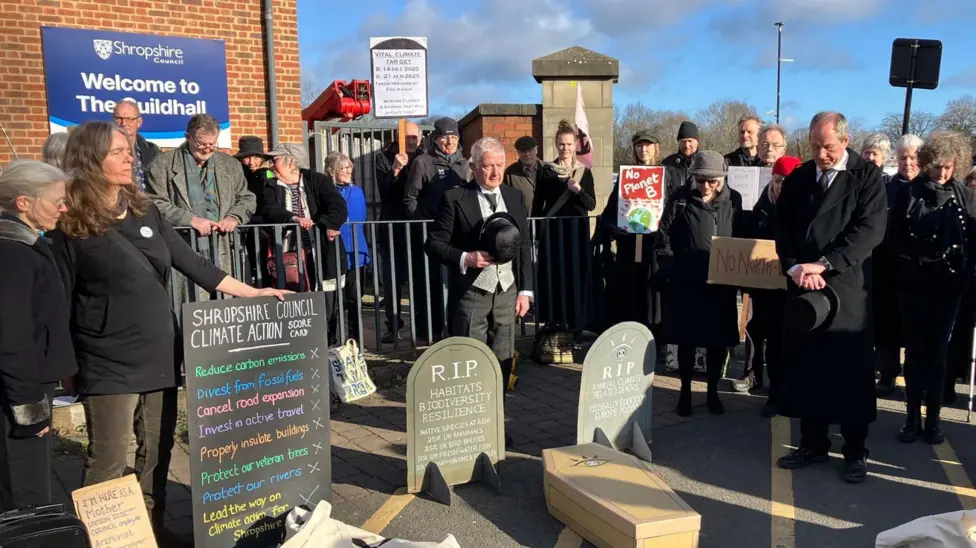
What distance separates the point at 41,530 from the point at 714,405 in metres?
4.52

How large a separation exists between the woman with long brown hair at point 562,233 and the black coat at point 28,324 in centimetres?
488

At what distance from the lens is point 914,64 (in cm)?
916

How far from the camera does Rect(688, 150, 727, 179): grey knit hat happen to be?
5.42 metres

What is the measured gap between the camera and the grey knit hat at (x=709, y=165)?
542 cm

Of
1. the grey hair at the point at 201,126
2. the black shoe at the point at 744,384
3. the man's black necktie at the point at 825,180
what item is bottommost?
the black shoe at the point at 744,384

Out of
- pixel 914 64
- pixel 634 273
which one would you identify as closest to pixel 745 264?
pixel 634 273

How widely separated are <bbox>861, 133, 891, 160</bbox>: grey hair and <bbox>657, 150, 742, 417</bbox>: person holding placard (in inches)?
46.0

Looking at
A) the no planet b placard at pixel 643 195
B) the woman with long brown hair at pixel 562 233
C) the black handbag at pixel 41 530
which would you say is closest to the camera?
the black handbag at pixel 41 530

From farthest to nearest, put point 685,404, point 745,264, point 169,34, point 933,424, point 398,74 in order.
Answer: point 169,34 < point 398,74 < point 685,404 < point 745,264 < point 933,424

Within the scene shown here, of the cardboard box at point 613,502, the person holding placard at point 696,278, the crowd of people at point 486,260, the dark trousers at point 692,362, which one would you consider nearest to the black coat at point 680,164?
the crowd of people at point 486,260

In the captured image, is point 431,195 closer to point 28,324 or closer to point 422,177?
point 422,177

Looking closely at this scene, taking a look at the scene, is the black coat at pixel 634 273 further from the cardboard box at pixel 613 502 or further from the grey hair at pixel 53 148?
the grey hair at pixel 53 148

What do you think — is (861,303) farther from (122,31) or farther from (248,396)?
(122,31)

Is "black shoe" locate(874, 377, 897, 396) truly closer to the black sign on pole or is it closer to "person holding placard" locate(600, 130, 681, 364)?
"person holding placard" locate(600, 130, 681, 364)
